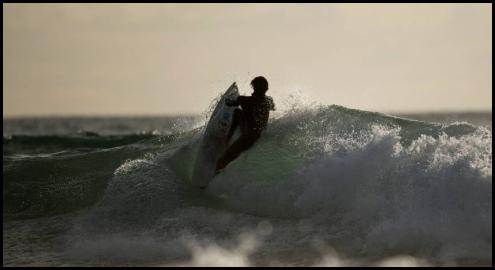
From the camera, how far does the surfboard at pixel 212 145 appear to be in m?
10.5

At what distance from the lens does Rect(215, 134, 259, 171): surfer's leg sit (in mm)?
10445

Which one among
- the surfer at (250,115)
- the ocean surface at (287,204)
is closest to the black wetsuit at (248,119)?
the surfer at (250,115)

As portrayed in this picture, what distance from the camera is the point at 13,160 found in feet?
42.8

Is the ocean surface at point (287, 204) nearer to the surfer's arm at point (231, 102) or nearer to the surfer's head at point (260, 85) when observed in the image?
the surfer's arm at point (231, 102)

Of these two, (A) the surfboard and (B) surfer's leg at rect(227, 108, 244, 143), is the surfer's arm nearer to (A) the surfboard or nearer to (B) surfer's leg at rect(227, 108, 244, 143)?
(B) surfer's leg at rect(227, 108, 244, 143)

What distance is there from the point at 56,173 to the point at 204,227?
4467 mm

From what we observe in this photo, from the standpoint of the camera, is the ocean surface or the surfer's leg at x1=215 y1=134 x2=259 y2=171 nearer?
the ocean surface

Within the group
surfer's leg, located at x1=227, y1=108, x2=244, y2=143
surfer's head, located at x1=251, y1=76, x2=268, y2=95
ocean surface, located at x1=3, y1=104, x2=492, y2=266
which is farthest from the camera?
surfer's leg, located at x1=227, y1=108, x2=244, y2=143

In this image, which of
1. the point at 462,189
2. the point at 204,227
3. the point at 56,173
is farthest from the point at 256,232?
the point at 56,173

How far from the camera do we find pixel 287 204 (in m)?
9.12

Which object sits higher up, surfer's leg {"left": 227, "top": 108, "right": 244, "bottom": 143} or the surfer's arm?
the surfer's arm

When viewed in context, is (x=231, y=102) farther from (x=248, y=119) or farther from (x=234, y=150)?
(x=234, y=150)

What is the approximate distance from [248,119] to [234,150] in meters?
0.52

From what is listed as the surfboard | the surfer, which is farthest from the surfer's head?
the surfboard
